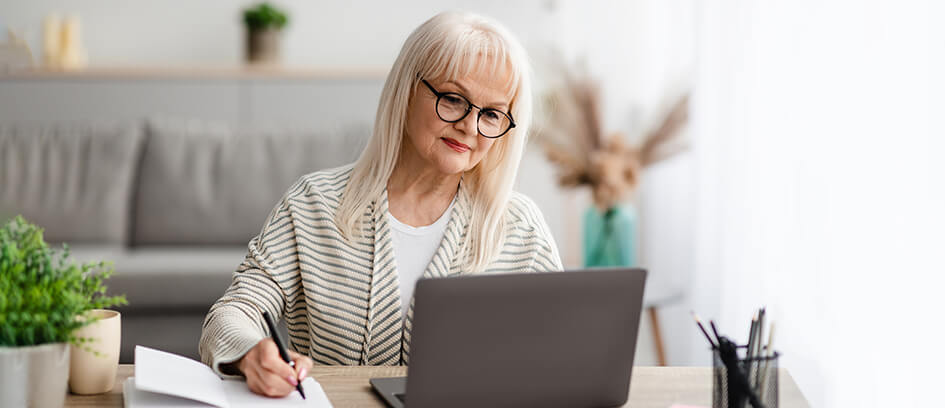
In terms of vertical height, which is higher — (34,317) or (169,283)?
(34,317)

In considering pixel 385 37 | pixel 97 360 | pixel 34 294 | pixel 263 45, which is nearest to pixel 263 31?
pixel 263 45

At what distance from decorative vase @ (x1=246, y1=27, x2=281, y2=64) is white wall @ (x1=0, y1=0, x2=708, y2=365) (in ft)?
0.65

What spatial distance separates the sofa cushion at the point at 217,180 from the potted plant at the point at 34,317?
2058mm

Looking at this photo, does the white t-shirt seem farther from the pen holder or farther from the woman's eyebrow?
the pen holder

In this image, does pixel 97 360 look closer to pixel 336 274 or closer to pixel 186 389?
pixel 186 389

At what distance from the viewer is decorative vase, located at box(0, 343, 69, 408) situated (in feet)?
2.82

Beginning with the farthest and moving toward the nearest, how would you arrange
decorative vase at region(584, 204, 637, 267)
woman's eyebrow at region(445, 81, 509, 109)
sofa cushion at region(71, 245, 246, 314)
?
decorative vase at region(584, 204, 637, 267) < sofa cushion at region(71, 245, 246, 314) < woman's eyebrow at region(445, 81, 509, 109)

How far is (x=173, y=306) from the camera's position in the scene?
263cm

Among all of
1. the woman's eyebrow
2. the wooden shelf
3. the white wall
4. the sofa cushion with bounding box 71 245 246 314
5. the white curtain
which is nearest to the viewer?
the woman's eyebrow

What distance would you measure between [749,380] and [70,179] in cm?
271

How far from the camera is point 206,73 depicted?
393 cm

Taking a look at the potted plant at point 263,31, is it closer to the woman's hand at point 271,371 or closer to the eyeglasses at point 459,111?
the eyeglasses at point 459,111

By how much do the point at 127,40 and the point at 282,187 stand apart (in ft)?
5.60

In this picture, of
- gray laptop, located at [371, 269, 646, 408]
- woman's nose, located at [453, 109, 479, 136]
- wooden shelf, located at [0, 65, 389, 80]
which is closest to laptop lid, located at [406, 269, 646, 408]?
gray laptop, located at [371, 269, 646, 408]
